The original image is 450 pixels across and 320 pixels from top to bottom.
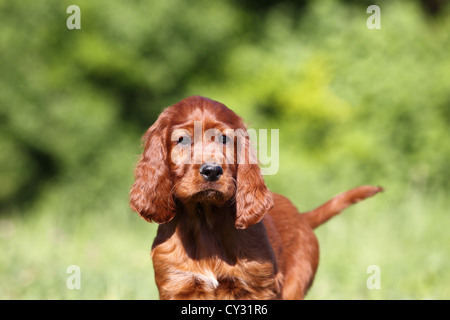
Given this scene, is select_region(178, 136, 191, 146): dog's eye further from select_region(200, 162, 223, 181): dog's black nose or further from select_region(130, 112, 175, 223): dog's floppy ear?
select_region(200, 162, 223, 181): dog's black nose

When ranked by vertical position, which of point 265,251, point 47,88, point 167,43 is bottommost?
point 265,251

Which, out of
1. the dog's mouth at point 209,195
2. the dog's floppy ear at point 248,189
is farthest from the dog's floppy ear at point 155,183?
the dog's floppy ear at point 248,189

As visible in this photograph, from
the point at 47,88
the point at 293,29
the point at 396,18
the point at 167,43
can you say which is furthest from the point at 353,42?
the point at 47,88

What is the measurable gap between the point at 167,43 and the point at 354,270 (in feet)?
18.8

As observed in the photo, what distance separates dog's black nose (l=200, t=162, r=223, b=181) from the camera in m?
2.67

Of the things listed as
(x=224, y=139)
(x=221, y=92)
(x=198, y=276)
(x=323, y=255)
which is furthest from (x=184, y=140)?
(x=221, y=92)

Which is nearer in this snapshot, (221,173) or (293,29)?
(221,173)

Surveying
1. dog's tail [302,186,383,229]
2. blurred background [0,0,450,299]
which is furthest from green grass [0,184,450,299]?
dog's tail [302,186,383,229]

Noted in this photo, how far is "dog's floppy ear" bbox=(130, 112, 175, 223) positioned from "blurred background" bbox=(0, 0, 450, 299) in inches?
180

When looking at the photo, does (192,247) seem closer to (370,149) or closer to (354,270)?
(354,270)

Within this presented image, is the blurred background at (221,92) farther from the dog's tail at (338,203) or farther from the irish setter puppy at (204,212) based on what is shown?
the irish setter puppy at (204,212)
